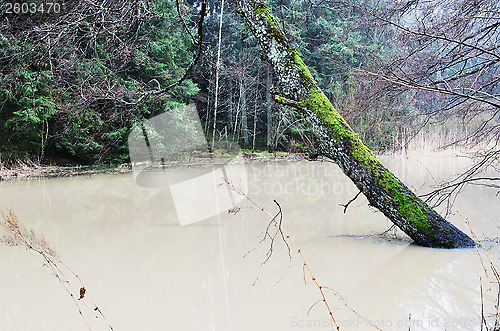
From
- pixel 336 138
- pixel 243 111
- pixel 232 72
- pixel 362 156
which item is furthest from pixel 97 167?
pixel 362 156

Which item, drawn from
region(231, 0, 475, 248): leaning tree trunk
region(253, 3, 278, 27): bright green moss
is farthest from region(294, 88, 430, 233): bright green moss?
region(253, 3, 278, 27): bright green moss

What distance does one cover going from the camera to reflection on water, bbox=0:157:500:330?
1983 mm

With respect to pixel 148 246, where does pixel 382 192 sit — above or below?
above

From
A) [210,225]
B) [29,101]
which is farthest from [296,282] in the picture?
[29,101]

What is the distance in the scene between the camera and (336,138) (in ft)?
8.95

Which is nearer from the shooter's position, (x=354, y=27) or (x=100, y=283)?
(x=100, y=283)

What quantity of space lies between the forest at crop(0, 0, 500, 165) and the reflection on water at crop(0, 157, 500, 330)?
947mm

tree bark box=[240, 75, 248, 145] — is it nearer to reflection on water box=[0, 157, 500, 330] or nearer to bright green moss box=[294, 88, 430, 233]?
reflection on water box=[0, 157, 500, 330]

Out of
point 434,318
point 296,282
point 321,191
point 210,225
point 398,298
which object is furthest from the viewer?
point 321,191

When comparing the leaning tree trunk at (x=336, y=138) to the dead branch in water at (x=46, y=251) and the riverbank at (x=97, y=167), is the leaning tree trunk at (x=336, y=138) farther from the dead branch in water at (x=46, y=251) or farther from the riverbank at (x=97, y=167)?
the riverbank at (x=97, y=167)

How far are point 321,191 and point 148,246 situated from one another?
3.68 m

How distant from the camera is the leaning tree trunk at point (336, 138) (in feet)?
8.97

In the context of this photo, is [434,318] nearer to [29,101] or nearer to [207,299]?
[207,299]

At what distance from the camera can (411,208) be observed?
2779 mm
